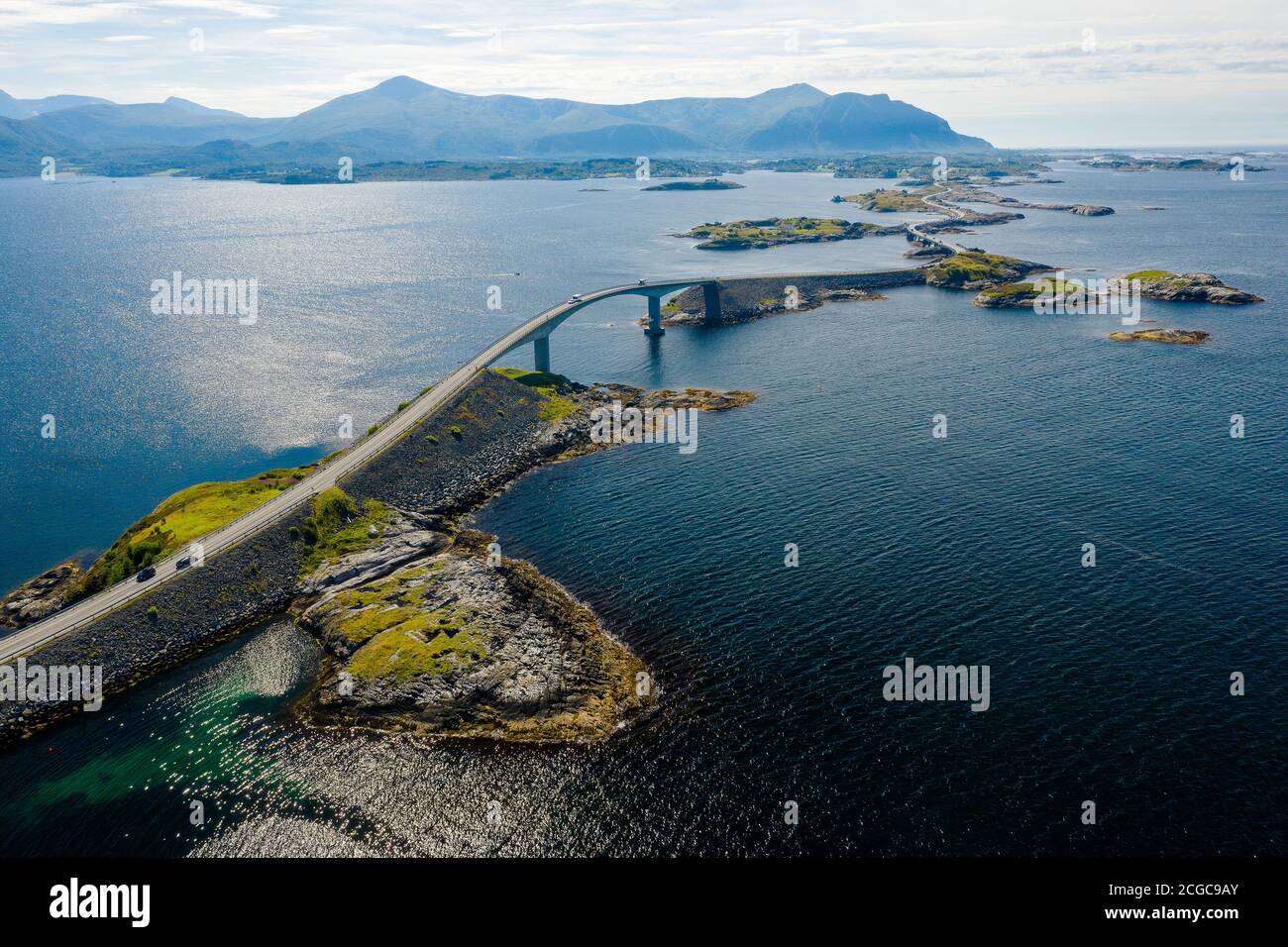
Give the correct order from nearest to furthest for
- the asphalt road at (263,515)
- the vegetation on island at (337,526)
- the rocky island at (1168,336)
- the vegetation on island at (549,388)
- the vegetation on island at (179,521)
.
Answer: the asphalt road at (263,515), the vegetation on island at (179,521), the vegetation on island at (337,526), the vegetation on island at (549,388), the rocky island at (1168,336)

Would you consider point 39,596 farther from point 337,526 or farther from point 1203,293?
point 1203,293

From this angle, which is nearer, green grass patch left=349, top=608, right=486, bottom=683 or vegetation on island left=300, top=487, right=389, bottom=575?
green grass patch left=349, top=608, right=486, bottom=683

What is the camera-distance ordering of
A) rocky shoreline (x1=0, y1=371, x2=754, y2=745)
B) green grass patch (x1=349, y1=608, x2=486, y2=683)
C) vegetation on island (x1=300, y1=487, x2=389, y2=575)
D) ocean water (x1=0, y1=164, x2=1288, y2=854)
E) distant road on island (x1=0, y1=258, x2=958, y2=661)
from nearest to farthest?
ocean water (x1=0, y1=164, x2=1288, y2=854) → rocky shoreline (x1=0, y1=371, x2=754, y2=745) → green grass patch (x1=349, y1=608, x2=486, y2=683) → distant road on island (x1=0, y1=258, x2=958, y2=661) → vegetation on island (x1=300, y1=487, x2=389, y2=575)

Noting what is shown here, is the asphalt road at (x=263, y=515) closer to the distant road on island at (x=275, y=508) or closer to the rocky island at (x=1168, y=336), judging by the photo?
the distant road on island at (x=275, y=508)

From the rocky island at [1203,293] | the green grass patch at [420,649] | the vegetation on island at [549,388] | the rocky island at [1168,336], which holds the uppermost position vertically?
the rocky island at [1203,293]

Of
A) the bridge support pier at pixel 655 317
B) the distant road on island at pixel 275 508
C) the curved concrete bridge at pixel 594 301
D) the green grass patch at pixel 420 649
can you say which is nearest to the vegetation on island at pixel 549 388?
the curved concrete bridge at pixel 594 301

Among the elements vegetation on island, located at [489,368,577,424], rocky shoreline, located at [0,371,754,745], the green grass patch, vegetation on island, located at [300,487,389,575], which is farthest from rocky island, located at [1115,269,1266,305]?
the green grass patch

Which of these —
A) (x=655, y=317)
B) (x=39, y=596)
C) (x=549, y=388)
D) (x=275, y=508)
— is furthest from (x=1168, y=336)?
(x=39, y=596)

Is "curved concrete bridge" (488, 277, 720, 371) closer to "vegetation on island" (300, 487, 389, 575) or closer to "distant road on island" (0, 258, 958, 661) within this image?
"distant road on island" (0, 258, 958, 661)
